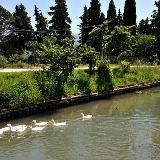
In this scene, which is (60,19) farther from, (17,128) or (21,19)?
(17,128)

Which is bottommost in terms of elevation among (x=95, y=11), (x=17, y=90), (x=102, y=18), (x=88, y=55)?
(x=17, y=90)

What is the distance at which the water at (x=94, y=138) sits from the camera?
931 inches

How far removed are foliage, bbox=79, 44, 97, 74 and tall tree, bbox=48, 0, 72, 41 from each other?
20159 mm

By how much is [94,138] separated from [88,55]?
1898cm

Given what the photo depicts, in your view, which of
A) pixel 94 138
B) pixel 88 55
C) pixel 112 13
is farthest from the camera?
pixel 112 13

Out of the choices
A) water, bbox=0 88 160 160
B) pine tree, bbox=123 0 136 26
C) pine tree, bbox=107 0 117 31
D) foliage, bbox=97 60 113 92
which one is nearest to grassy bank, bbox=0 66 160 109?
foliage, bbox=97 60 113 92

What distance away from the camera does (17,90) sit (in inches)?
1350

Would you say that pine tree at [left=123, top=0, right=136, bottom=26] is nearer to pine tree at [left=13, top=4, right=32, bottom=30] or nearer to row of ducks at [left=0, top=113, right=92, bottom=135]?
pine tree at [left=13, top=4, right=32, bottom=30]

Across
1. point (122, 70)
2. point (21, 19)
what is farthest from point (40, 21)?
point (122, 70)

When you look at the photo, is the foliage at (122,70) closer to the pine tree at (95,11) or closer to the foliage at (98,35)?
the foliage at (98,35)

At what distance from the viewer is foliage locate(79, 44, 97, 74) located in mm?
44750

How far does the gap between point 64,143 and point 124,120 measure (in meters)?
7.44

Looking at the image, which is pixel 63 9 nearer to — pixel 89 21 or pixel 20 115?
pixel 89 21

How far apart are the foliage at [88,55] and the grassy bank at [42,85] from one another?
981 mm
